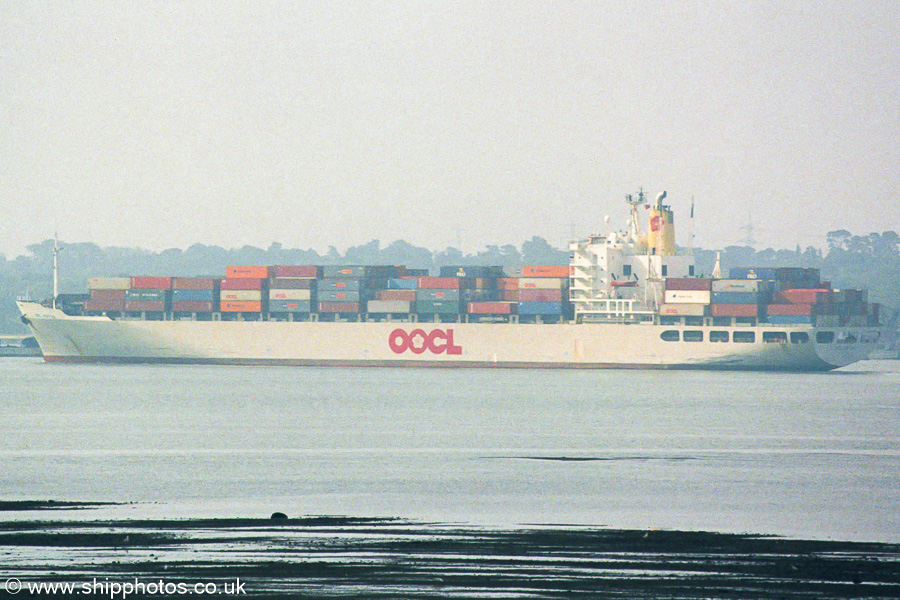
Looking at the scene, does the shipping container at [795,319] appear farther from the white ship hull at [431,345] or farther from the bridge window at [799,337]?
the bridge window at [799,337]

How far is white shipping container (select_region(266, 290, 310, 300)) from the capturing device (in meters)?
83.7

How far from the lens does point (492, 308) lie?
81000 millimetres

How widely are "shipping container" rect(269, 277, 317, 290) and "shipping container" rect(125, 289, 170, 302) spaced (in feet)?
25.8

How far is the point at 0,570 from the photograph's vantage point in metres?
16.2

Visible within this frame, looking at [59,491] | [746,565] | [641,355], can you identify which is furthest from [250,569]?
[641,355]

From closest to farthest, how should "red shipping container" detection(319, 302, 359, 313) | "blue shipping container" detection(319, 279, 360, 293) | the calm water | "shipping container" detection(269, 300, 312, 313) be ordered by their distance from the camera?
1. the calm water
2. "red shipping container" detection(319, 302, 359, 313)
3. "blue shipping container" detection(319, 279, 360, 293)
4. "shipping container" detection(269, 300, 312, 313)

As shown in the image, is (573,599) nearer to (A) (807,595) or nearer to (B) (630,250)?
(A) (807,595)

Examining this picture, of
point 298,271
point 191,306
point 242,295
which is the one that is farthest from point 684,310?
point 191,306

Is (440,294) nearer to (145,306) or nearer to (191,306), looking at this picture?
(191,306)

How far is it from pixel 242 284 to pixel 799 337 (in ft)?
130

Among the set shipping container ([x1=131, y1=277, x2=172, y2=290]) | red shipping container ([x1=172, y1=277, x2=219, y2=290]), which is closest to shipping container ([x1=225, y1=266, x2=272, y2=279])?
red shipping container ([x1=172, y1=277, x2=219, y2=290])

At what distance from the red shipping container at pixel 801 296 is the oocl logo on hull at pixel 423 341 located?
2246 centimetres

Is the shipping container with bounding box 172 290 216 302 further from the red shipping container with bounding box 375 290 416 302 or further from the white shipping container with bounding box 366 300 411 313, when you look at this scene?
the red shipping container with bounding box 375 290 416 302

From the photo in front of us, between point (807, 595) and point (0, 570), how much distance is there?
11153 mm
